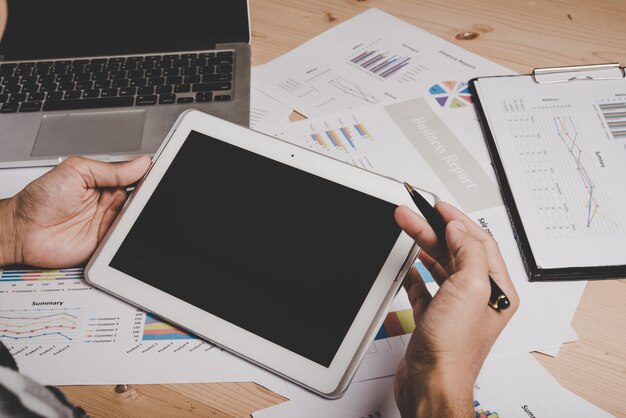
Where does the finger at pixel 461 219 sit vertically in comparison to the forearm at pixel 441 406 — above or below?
above

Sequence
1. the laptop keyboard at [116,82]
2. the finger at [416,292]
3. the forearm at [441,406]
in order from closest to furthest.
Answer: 1. the forearm at [441,406]
2. the finger at [416,292]
3. the laptop keyboard at [116,82]

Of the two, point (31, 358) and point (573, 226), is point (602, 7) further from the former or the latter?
point (31, 358)

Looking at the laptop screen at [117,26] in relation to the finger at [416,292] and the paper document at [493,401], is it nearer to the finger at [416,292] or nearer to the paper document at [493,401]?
the finger at [416,292]

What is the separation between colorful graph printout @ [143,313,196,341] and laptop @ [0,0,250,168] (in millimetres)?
284

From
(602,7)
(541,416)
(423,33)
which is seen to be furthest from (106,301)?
(602,7)

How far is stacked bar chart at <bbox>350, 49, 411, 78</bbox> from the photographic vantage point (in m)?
0.93

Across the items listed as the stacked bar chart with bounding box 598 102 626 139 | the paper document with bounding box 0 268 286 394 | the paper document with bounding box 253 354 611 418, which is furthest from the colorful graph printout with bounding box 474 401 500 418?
the stacked bar chart with bounding box 598 102 626 139

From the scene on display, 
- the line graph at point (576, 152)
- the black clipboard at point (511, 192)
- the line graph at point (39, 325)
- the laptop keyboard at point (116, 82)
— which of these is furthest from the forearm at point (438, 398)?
the laptop keyboard at point (116, 82)

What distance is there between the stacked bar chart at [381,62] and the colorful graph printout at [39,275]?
24.2 inches

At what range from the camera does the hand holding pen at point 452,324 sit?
1.82ft

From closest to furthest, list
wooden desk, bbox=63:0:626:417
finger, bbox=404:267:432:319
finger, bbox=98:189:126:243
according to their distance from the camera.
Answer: finger, bbox=404:267:432:319 → finger, bbox=98:189:126:243 → wooden desk, bbox=63:0:626:417

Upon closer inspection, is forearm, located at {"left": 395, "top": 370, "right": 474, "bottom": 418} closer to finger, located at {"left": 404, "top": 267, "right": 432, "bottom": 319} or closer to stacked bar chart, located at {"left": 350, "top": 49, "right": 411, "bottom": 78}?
finger, located at {"left": 404, "top": 267, "right": 432, "bottom": 319}

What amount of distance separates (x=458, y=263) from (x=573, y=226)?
27cm

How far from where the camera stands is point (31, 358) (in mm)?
637
